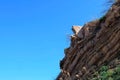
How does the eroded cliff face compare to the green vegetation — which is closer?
the green vegetation

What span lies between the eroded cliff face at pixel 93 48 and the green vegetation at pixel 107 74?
412 mm

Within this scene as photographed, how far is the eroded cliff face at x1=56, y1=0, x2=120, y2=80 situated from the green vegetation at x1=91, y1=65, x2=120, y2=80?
1.35 feet

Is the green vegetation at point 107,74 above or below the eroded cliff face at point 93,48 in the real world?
below

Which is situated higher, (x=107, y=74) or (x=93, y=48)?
(x=93, y=48)

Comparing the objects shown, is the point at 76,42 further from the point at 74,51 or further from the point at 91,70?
the point at 91,70

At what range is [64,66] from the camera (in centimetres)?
2959

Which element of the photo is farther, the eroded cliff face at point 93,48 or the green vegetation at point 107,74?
the eroded cliff face at point 93,48

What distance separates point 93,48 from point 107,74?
6.01 meters

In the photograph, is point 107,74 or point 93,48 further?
point 93,48

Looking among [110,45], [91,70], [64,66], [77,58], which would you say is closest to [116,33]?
[110,45]

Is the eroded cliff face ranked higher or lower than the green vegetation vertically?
higher

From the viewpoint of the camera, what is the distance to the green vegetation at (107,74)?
18.1 metres

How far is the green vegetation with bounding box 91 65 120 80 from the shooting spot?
18.1m

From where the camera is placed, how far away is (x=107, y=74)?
1894 centimetres
